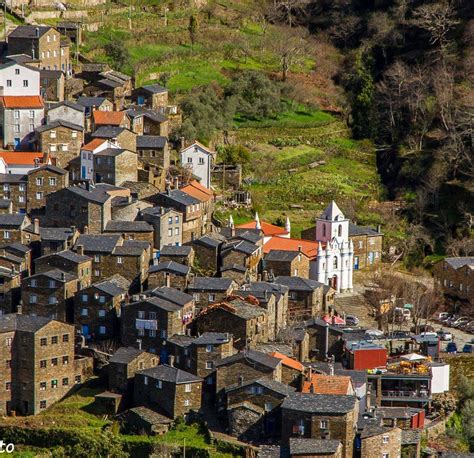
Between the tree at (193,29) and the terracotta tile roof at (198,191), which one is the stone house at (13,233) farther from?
the tree at (193,29)

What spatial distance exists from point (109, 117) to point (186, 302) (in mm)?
19044

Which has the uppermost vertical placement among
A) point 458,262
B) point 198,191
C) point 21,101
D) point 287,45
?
point 21,101

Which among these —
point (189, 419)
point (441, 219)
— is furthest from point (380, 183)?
point (189, 419)

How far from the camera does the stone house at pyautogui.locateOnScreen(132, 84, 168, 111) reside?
107 metres

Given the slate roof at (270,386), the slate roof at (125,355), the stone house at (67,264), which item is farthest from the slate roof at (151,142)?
the slate roof at (270,386)

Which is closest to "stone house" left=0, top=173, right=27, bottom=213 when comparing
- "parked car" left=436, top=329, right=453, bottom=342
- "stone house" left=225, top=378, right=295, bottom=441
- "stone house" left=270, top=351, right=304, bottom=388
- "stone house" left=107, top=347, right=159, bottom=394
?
"stone house" left=107, top=347, right=159, bottom=394

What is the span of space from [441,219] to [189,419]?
3088cm

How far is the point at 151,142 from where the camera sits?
325ft

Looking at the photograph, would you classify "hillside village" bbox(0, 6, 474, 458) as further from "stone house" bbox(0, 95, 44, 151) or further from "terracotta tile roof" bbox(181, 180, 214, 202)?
"terracotta tile roof" bbox(181, 180, 214, 202)

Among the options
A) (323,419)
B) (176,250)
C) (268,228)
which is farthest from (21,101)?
(323,419)

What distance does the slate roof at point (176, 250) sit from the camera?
292ft

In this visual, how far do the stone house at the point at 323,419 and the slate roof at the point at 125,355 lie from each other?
25.1 feet

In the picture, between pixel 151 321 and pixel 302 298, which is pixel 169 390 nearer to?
pixel 151 321

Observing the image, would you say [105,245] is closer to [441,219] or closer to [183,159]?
[183,159]
